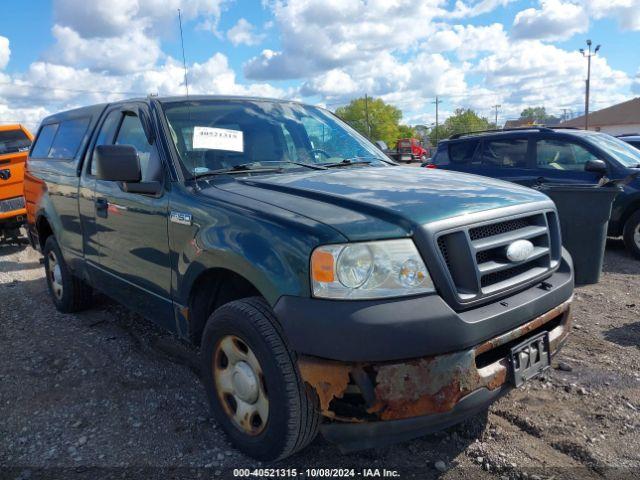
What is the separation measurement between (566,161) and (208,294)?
240 inches

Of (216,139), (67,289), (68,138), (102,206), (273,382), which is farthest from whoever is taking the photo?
(67,289)

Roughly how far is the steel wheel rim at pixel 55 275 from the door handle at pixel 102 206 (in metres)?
1.53

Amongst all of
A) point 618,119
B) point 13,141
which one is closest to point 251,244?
point 13,141

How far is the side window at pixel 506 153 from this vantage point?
7.57 meters

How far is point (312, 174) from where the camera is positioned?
10.3 ft

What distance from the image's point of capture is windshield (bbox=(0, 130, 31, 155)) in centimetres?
905

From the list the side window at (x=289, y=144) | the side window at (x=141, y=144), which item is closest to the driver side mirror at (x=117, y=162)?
the side window at (x=141, y=144)

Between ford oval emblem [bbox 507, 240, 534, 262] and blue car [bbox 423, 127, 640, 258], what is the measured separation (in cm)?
484

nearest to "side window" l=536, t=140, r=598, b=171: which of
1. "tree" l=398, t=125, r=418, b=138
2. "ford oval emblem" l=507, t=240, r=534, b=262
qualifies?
"ford oval emblem" l=507, t=240, r=534, b=262

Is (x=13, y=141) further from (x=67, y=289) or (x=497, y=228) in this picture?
(x=497, y=228)

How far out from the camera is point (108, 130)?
4.04 m

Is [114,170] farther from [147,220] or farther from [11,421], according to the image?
[11,421]

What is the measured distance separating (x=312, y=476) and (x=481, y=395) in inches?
37.0

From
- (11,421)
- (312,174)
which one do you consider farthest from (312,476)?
(11,421)
